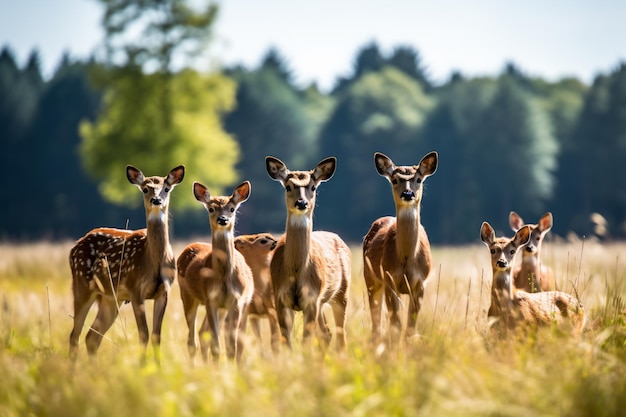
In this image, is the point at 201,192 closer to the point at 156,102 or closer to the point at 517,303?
the point at 517,303

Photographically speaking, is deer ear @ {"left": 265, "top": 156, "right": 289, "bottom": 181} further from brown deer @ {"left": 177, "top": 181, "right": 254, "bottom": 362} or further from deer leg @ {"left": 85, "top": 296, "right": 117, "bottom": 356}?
deer leg @ {"left": 85, "top": 296, "right": 117, "bottom": 356}

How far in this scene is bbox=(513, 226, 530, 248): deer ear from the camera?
27.5 feet

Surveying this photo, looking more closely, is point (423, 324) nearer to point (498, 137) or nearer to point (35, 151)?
point (498, 137)

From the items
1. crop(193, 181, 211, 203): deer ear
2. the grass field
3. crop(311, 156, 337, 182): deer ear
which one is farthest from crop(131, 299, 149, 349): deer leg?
crop(311, 156, 337, 182): deer ear

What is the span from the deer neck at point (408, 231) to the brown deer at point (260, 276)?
4.52 feet

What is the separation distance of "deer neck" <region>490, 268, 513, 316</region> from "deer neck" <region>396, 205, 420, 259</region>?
80 cm

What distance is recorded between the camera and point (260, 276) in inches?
351

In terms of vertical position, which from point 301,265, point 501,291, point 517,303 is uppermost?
point 301,265

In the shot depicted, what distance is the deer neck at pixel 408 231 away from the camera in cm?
782

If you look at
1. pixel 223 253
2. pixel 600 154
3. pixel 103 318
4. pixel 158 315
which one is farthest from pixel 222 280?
pixel 600 154

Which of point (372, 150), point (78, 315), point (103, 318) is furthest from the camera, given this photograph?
point (372, 150)

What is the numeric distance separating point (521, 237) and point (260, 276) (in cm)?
251

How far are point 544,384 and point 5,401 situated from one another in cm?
331

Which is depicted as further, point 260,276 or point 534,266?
point 534,266
